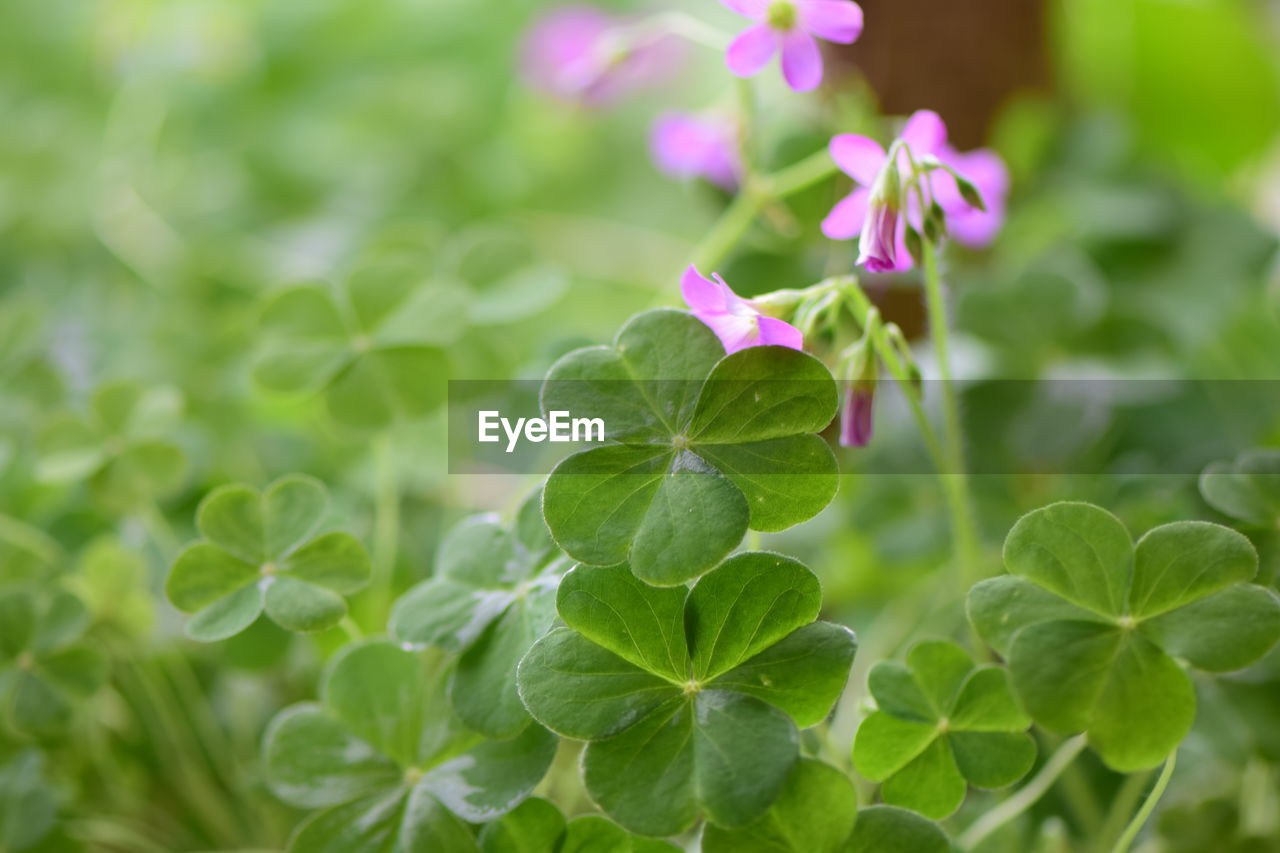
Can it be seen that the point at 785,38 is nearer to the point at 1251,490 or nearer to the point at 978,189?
the point at 978,189

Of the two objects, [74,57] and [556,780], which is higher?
[74,57]

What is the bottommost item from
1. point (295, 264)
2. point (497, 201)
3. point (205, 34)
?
point (295, 264)

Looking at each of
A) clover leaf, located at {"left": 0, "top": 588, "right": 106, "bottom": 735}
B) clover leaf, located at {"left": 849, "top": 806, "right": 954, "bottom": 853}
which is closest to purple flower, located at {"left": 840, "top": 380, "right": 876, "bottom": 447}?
clover leaf, located at {"left": 849, "top": 806, "right": 954, "bottom": 853}

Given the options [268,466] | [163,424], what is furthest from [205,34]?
[163,424]

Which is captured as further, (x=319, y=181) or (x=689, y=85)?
(x=689, y=85)

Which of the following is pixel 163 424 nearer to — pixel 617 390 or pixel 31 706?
pixel 31 706

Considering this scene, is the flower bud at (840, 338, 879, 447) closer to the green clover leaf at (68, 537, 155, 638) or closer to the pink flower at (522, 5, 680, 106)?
the green clover leaf at (68, 537, 155, 638)

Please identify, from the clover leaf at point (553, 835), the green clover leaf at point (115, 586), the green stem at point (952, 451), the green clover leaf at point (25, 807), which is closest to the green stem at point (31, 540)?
the green clover leaf at point (115, 586)
